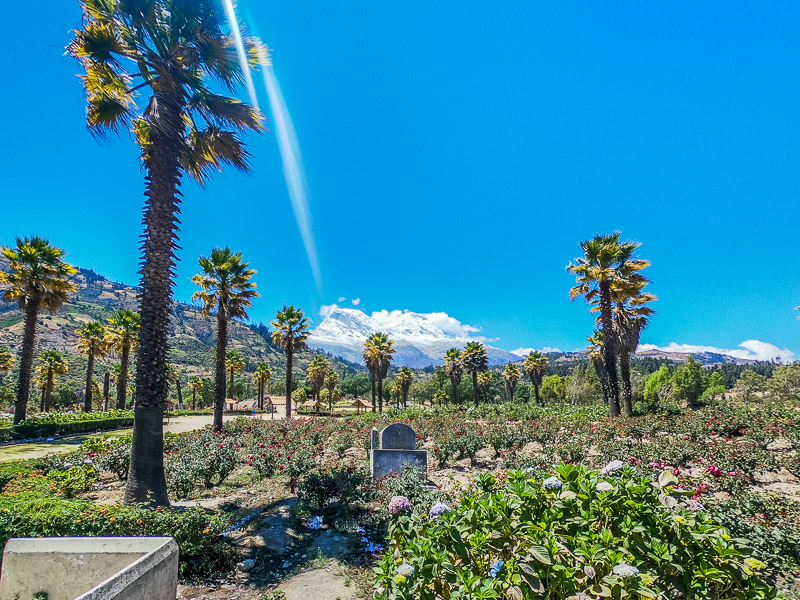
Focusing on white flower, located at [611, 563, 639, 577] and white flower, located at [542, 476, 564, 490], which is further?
white flower, located at [542, 476, 564, 490]

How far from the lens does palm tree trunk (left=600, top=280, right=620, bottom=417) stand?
17.8m

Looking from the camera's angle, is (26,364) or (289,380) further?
(289,380)

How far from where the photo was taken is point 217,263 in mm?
20188

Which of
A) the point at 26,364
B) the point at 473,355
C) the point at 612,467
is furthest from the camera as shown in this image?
the point at 473,355

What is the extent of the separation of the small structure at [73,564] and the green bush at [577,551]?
2433mm

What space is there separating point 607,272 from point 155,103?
1904 centimetres

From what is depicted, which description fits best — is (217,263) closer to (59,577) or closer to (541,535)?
(59,577)

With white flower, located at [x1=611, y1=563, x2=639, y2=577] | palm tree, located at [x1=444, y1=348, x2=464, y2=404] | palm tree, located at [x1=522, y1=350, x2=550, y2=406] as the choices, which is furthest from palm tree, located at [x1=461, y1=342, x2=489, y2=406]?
white flower, located at [x1=611, y1=563, x2=639, y2=577]

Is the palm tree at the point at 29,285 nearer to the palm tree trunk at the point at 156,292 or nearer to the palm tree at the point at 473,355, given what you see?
the palm tree trunk at the point at 156,292

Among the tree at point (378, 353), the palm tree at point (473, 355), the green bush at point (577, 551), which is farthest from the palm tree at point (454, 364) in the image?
the green bush at point (577, 551)

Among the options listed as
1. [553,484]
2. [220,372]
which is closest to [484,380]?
[220,372]

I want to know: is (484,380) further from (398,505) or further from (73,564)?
(73,564)

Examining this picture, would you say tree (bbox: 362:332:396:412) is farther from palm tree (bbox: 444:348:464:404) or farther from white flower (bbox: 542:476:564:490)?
white flower (bbox: 542:476:564:490)

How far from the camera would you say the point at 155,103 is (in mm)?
7652
